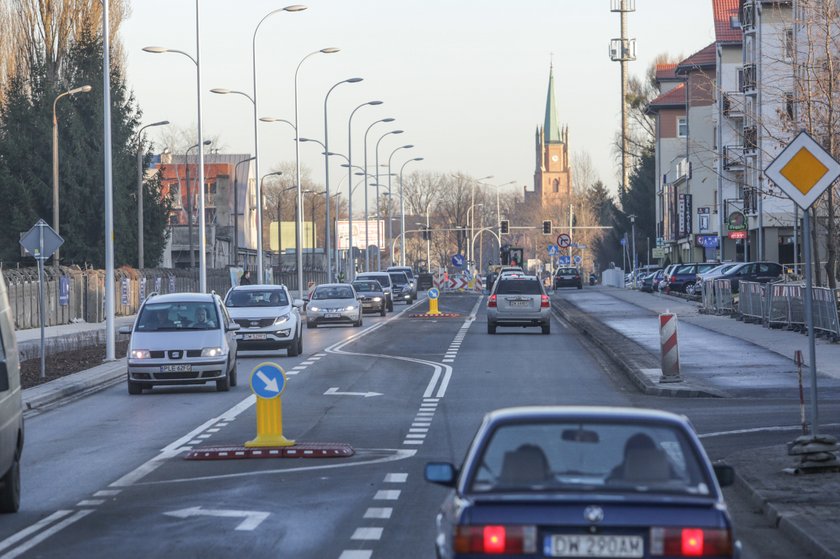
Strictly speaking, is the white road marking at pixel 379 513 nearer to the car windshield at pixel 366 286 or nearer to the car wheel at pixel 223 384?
the car wheel at pixel 223 384

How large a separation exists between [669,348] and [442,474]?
59.0 ft

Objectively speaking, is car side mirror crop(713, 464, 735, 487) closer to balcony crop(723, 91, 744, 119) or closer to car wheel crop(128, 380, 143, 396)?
car wheel crop(128, 380, 143, 396)

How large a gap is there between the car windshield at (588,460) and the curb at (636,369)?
16787 mm

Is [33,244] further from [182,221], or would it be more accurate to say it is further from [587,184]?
[587,184]

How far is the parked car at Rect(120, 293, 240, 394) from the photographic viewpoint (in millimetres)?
24859

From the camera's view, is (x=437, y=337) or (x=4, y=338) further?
(x=437, y=337)

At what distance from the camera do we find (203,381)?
2500cm

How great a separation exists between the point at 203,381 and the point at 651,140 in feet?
347

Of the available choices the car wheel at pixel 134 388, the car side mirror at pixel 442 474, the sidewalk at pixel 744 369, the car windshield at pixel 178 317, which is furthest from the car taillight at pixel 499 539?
the car windshield at pixel 178 317

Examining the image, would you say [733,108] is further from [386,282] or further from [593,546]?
[593,546]

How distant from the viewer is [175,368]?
2486 centimetres

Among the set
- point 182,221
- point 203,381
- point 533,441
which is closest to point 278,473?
point 533,441

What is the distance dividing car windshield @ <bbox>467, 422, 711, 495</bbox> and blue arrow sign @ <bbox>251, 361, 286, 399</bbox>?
9.07 meters

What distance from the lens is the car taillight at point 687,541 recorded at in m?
6.43
